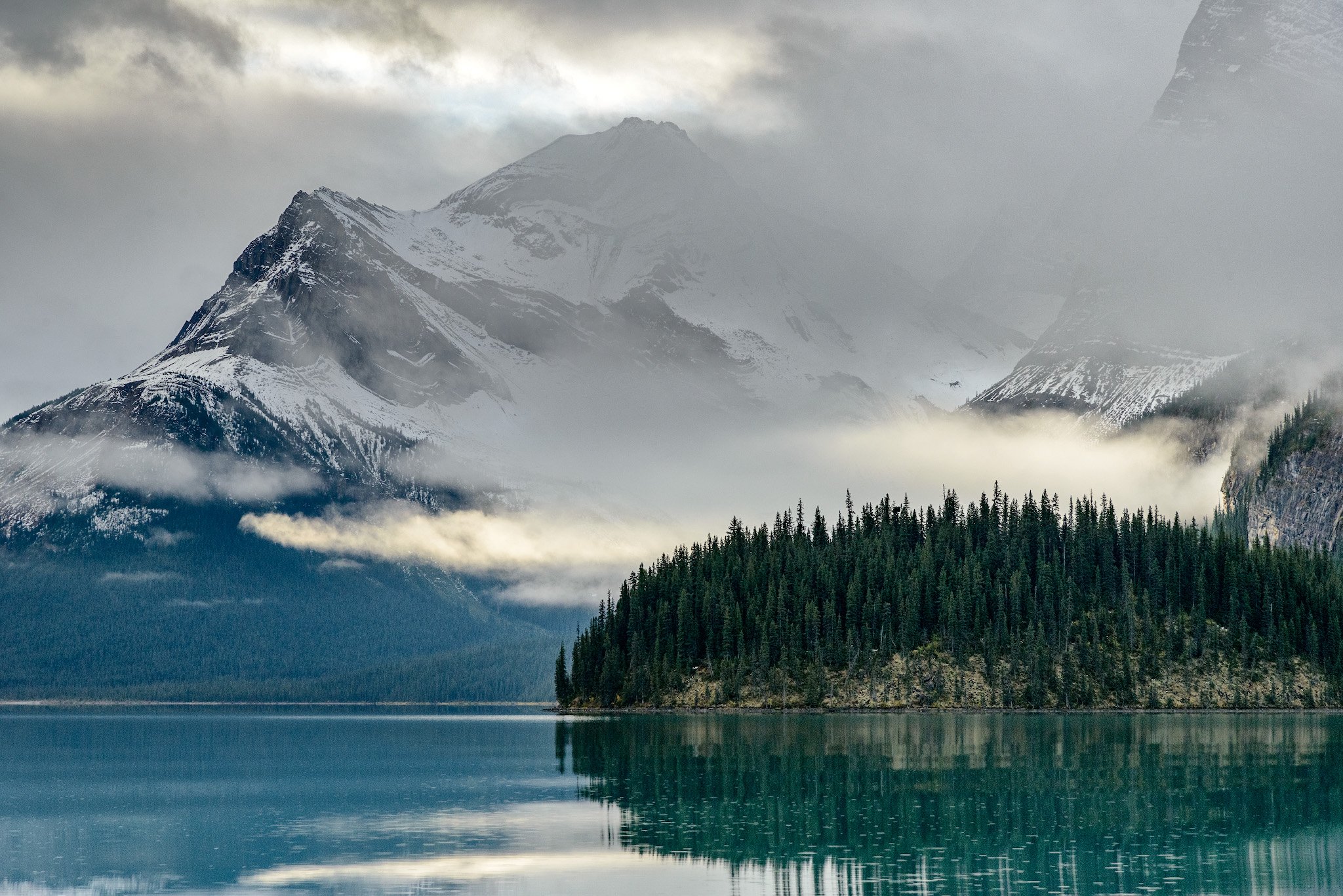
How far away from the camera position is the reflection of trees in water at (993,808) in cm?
7375

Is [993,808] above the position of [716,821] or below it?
above

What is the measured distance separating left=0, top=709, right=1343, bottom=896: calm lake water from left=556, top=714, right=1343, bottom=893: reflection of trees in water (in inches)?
12.3

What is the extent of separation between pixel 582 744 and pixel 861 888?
351 ft

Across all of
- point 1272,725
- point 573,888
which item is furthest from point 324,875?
point 1272,725

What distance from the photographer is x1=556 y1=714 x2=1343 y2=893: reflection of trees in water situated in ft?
242

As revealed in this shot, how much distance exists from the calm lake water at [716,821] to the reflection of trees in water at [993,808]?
1.03ft

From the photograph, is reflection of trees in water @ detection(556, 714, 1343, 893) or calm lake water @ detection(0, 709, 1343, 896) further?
reflection of trees in water @ detection(556, 714, 1343, 893)

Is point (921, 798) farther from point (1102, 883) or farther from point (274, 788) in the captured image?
point (274, 788)

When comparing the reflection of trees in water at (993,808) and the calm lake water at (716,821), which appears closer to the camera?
the calm lake water at (716,821)

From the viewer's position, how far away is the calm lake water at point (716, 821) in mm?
73312

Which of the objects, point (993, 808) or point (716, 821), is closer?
point (716, 821)

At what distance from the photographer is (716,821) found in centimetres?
9331

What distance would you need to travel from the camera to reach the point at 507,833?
298 feet

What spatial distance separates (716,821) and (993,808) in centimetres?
1697
